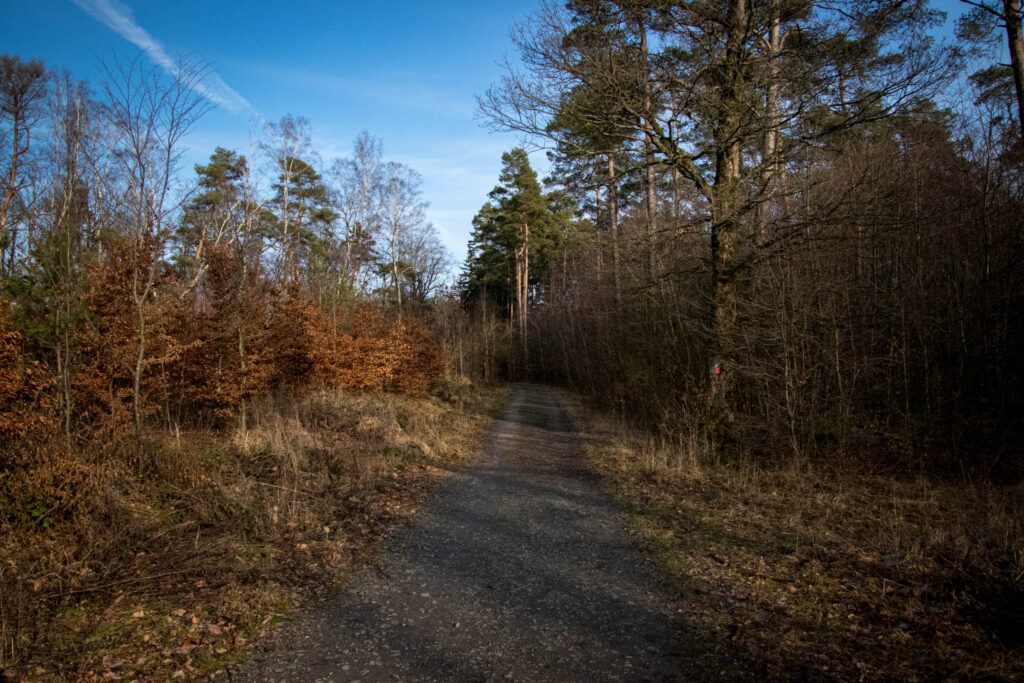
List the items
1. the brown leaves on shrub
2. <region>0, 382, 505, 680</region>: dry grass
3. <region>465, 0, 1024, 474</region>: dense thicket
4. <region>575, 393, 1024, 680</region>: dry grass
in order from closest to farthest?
<region>575, 393, 1024, 680</region>: dry grass
<region>0, 382, 505, 680</region>: dry grass
the brown leaves on shrub
<region>465, 0, 1024, 474</region>: dense thicket

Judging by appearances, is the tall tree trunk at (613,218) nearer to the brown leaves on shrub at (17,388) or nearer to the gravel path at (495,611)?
the gravel path at (495,611)

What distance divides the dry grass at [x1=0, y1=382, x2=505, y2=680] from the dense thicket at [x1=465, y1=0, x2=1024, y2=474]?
20.1 feet

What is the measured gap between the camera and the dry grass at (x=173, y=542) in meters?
3.64

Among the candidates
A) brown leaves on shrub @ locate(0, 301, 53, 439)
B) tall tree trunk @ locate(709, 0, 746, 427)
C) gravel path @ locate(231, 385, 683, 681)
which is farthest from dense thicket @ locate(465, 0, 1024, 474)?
brown leaves on shrub @ locate(0, 301, 53, 439)

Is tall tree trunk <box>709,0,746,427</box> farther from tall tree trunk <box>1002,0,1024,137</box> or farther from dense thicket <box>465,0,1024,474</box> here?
tall tree trunk <box>1002,0,1024,137</box>

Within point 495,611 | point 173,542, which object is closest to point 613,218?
point 495,611

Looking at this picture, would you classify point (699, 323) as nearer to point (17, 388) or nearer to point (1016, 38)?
point (1016, 38)

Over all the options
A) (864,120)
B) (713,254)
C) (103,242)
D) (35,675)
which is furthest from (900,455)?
(103,242)

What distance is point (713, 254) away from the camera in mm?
9922

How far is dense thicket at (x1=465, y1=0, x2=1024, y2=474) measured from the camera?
27.3 ft

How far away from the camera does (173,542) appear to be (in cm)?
532

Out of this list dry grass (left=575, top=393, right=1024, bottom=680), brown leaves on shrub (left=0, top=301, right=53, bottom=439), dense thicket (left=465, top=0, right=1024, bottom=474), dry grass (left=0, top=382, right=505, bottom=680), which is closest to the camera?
dry grass (left=575, top=393, right=1024, bottom=680)

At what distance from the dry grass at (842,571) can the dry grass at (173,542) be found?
3324mm

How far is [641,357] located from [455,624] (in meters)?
13.1
